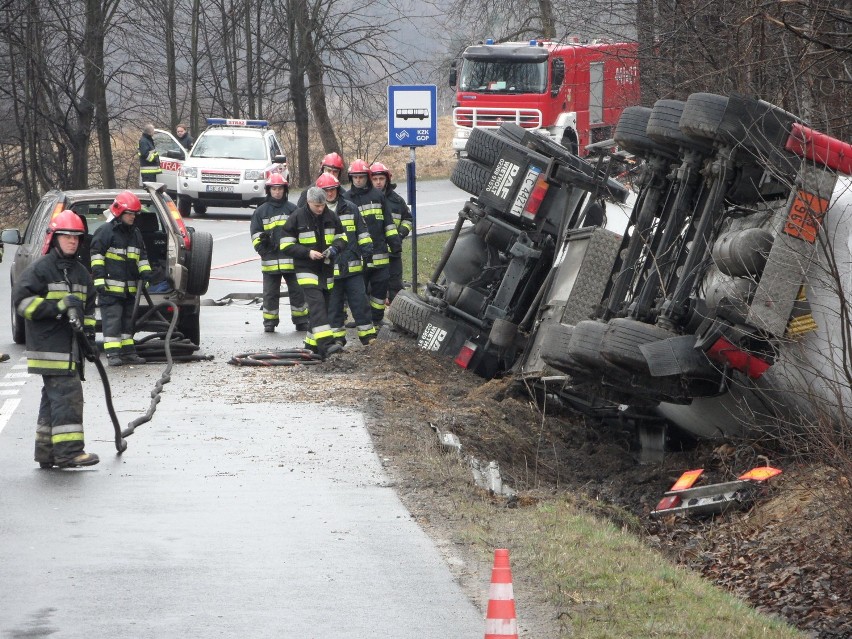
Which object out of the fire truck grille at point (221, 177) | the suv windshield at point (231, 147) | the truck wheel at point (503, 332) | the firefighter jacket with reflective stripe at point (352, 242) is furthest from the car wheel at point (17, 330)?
the suv windshield at point (231, 147)

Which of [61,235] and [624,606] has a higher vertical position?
[61,235]

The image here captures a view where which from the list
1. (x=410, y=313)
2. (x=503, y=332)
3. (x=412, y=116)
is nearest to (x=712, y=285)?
(x=503, y=332)

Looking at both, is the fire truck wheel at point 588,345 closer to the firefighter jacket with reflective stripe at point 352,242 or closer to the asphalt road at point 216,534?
the asphalt road at point 216,534

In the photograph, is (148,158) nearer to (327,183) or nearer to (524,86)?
(524,86)

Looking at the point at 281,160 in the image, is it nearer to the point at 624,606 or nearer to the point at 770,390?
Result: the point at 770,390

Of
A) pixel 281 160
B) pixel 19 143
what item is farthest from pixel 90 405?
pixel 19 143

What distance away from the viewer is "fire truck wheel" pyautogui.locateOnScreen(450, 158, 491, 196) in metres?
12.8

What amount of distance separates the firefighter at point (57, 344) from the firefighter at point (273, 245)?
20.6 feet

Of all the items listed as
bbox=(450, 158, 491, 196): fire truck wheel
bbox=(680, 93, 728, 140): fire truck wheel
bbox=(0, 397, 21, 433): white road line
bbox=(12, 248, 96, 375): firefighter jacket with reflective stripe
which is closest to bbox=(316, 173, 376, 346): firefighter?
bbox=(450, 158, 491, 196): fire truck wheel

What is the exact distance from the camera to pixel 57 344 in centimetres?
923

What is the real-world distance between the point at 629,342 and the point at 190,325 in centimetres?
732

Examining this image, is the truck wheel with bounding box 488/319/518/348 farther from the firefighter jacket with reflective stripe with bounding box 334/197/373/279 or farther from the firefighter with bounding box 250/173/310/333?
the firefighter with bounding box 250/173/310/333

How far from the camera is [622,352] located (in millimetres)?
8594

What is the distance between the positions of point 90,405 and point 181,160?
2122cm
